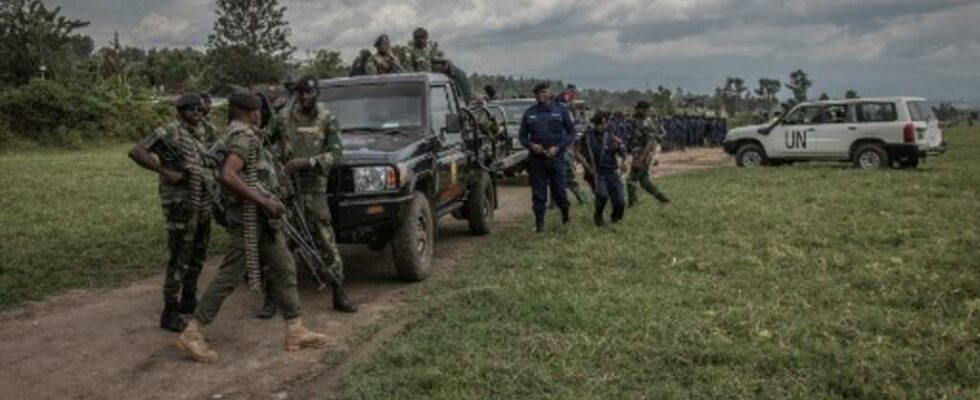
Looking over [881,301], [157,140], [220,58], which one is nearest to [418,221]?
[157,140]

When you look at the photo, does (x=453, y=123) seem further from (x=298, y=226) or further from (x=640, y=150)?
(x=640, y=150)

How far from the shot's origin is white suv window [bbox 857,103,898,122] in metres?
17.3

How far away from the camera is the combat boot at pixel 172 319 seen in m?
5.85

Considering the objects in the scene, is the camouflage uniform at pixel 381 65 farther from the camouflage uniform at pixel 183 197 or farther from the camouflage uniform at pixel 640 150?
the camouflage uniform at pixel 183 197

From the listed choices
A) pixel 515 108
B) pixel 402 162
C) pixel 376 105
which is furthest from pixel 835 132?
pixel 402 162

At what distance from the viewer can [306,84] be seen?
6133 mm

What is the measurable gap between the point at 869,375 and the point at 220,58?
61787 millimetres

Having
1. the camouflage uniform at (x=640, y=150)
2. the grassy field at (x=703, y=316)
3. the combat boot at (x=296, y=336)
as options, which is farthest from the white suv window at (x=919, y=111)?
the combat boot at (x=296, y=336)

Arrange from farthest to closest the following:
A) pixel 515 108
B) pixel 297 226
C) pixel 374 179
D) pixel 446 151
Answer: pixel 515 108 < pixel 446 151 < pixel 374 179 < pixel 297 226

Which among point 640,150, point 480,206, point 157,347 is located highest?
point 640,150

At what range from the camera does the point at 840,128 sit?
17.8 metres

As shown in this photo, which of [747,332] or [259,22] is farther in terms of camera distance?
[259,22]

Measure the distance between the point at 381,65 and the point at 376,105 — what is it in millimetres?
2091

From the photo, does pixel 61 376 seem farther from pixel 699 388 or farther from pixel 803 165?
pixel 803 165
